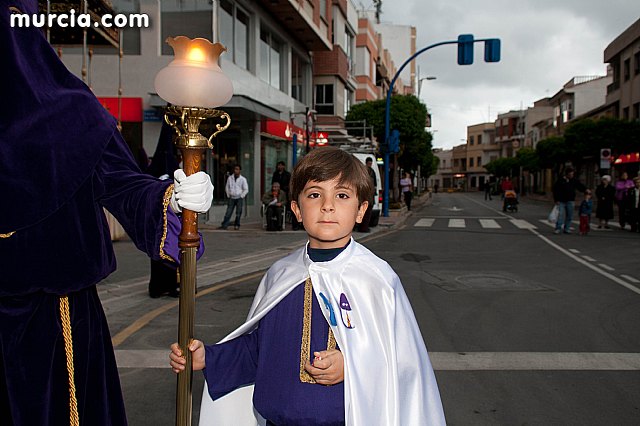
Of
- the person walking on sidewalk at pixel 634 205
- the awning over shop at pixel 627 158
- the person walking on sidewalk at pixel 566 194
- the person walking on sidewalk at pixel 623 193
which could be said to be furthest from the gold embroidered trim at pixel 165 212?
the awning over shop at pixel 627 158

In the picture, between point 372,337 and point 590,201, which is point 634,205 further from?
point 372,337

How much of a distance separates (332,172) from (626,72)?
1703 inches

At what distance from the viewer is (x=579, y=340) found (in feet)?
19.2

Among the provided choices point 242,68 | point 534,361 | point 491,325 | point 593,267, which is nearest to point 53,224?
point 534,361

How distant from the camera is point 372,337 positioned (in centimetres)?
208

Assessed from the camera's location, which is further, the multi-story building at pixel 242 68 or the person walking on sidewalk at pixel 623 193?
the person walking on sidewalk at pixel 623 193

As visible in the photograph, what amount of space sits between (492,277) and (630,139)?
28641mm

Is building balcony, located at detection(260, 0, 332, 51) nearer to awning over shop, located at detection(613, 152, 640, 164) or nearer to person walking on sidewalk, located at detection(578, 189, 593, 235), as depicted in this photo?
person walking on sidewalk, located at detection(578, 189, 593, 235)

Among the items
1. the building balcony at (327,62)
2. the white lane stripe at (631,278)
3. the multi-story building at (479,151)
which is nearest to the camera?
the white lane stripe at (631,278)

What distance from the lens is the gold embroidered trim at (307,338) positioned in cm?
209

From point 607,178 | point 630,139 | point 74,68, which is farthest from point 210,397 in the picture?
point 630,139

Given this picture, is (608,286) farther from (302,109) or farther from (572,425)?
(302,109)

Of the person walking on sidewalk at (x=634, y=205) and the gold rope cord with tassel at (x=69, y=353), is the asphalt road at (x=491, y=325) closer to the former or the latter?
the gold rope cord with tassel at (x=69, y=353)

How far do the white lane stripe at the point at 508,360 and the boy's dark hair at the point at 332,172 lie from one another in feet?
10.2
